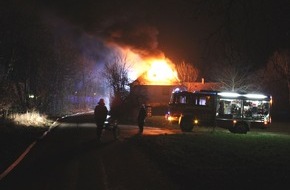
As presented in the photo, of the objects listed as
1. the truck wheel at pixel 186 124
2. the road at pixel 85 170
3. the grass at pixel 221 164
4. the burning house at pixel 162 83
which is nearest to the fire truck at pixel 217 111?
the truck wheel at pixel 186 124

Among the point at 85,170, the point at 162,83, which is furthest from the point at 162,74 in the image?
the point at 85,170

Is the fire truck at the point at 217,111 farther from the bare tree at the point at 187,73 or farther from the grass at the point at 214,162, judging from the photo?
the bare tree at the point at 187,73

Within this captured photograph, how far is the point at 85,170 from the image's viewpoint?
11523 millimetres

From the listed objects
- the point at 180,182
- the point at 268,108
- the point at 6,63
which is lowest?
the point at 180,182

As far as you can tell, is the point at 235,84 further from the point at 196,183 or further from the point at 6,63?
the point at 196,183

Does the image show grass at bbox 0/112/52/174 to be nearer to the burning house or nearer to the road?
the road

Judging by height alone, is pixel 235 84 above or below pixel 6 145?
above

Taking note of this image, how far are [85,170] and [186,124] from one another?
56.7ft

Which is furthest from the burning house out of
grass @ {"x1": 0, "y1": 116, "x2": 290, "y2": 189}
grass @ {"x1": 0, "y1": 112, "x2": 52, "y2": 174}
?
grass @ {"x1": 0, "y1": 116, "x2": 290, "y2": 189}

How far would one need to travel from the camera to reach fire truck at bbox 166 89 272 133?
2836 centimetres

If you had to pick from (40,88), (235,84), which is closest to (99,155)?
(40,88)

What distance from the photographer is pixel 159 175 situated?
11.1 metres

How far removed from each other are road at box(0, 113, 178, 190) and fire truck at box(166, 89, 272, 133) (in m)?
11.9

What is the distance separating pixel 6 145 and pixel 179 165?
822 centimetres
